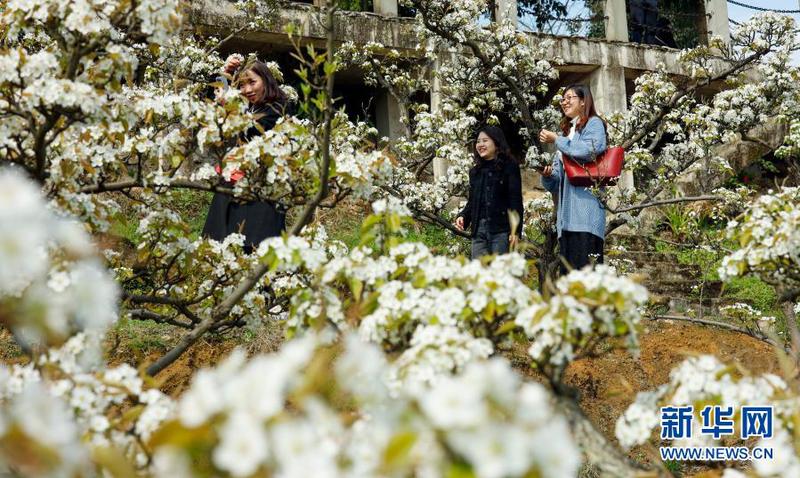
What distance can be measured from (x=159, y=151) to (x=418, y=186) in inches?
158

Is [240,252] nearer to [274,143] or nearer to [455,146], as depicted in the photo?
[274,143]

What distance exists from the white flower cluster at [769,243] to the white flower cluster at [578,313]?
0.97m

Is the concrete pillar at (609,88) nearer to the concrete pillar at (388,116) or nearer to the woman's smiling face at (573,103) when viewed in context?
the concrete pillar at (388,116)

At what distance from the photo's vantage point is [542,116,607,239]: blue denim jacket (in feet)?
17.3

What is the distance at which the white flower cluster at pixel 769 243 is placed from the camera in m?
2.73

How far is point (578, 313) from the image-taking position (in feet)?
6.46

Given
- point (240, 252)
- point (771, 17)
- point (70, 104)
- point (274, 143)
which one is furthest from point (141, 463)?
point (771, 17)

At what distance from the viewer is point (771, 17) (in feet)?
23.5

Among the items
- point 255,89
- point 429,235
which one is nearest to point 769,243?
point 255,89

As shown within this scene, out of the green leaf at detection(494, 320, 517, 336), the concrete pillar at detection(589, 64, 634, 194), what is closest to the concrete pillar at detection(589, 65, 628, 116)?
the concrete pillar at detection(589, 64, 634, 194)

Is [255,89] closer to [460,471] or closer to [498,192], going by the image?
[498,192]

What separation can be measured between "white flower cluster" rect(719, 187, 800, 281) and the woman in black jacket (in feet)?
9.65

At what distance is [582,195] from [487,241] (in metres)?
0.88

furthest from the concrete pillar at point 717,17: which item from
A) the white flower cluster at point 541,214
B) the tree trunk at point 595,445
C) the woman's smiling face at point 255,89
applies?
the tree trunk at point 595,445
